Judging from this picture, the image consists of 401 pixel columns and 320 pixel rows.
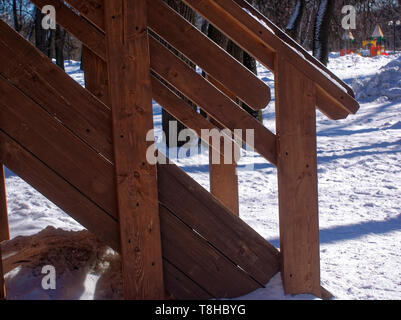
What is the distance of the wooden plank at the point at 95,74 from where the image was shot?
13.0 ft

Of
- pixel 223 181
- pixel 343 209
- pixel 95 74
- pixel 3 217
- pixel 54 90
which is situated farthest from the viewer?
pixel 343 209

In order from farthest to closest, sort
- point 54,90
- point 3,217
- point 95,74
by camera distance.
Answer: point 95,74, point 3,217, point 54,90

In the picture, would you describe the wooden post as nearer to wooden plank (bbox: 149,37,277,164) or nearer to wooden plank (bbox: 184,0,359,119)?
wooden plank (bbox: 149,37,277,164)

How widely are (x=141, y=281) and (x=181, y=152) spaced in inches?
244

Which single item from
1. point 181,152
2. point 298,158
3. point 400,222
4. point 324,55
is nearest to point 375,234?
point 400,222

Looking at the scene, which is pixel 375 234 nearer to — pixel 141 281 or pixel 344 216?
pixel 344 216

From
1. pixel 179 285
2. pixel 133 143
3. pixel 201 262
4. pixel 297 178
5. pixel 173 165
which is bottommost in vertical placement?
pixel 179 285

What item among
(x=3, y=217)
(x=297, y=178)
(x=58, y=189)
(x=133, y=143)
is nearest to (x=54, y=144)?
(x=58, y=189)

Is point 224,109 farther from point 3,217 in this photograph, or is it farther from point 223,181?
point 3,217

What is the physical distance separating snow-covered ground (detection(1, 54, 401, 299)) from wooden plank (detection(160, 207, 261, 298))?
0.12 m

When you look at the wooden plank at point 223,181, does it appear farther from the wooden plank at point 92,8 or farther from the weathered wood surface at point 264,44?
the wooden plank at point 92,8

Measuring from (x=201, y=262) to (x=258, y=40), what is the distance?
1327 mm

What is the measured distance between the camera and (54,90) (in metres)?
2.51

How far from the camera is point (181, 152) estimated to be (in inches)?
347
